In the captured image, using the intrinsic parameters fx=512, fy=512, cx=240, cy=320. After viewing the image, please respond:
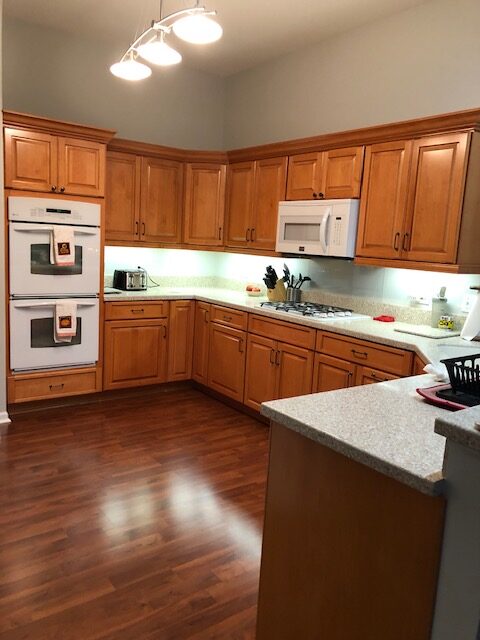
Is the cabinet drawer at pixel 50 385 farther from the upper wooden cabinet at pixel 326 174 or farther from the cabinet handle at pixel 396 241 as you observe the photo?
the cabinet handle at pixel 396 241

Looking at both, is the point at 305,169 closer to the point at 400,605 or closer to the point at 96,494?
the point at 96,494

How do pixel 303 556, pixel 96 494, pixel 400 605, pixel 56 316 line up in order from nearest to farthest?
pixel 400 605 < pixel 303 556 < pixel 96 494 < pixel 56 316

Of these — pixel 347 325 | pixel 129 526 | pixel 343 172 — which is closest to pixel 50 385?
pixel 129 526

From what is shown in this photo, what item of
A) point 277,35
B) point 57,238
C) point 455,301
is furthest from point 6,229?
point 455,301

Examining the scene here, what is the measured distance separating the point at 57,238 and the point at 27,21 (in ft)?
6.18

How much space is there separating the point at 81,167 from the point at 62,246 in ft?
2.11

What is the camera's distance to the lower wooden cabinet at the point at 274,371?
11.9 ft

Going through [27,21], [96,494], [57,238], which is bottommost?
[96,494]

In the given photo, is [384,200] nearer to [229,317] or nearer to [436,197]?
[436,197]

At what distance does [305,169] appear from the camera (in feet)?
12.9

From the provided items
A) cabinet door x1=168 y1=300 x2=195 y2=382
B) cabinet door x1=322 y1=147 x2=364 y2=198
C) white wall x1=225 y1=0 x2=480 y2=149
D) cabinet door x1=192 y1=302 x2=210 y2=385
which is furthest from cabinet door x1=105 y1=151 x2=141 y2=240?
cabinet door x1=322 y1=147 x2=364 y2=198

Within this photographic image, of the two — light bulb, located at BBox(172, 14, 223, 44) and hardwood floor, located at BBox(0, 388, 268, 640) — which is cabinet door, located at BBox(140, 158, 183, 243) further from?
light bulb, located at BBox(172, 14, 223, 44)

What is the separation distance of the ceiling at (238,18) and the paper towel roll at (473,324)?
2150 mm

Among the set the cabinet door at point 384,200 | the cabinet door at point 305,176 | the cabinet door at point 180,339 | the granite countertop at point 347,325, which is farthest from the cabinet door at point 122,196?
the cabinet door at point 384,200
